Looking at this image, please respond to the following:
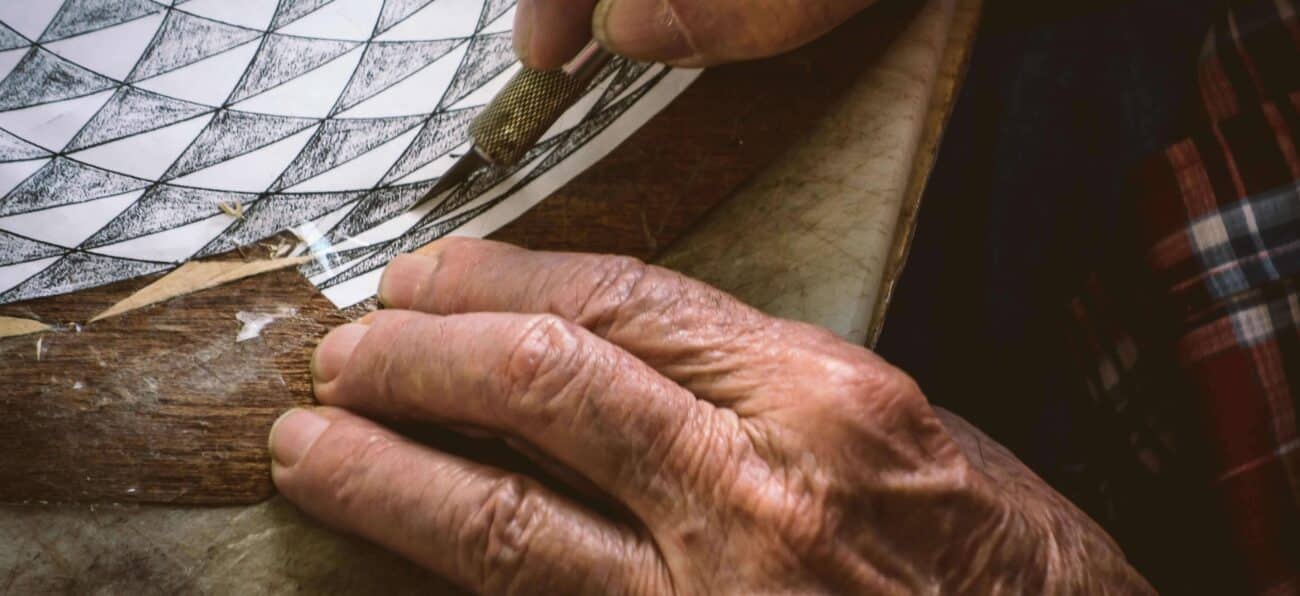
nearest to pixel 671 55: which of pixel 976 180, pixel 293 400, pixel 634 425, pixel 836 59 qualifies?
pixel 836 59

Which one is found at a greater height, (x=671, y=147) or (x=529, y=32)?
(x=529, y=32)

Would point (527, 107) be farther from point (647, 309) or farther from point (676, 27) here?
point (647, 309)

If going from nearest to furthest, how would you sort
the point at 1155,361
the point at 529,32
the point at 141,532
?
the point at 141,532, the point at 529,32, the point at 1155,361

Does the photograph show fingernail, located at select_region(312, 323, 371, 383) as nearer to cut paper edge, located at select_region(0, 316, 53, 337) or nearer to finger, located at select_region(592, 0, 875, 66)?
cut paper edge, located at select_region(0, 316, 53, 337)

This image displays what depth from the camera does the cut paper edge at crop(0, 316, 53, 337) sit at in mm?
1021

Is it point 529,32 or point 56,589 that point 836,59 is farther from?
point 56,589

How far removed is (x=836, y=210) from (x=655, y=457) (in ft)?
1.56

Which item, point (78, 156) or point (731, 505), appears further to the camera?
point (78, 156)

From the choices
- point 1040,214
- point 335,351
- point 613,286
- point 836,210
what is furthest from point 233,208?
point 1040,214

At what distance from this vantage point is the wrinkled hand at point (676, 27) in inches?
38.2

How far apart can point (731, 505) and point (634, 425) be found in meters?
0.13

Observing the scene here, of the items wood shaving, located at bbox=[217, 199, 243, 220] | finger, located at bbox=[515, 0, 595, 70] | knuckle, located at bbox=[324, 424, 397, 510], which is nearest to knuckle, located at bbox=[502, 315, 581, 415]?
knuckle, located at bbox=[324, 424, 397, 510]

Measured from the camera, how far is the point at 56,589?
0.92 metres

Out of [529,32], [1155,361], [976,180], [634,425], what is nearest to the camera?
[634,425]
